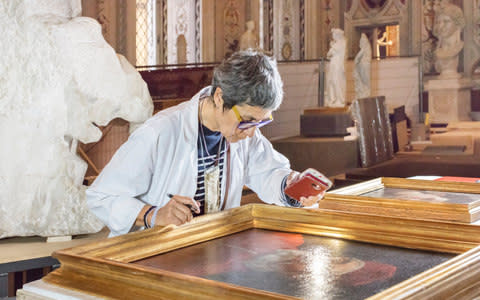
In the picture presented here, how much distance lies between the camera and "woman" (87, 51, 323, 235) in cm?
203

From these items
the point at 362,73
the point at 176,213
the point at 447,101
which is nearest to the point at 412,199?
the point at 176,213

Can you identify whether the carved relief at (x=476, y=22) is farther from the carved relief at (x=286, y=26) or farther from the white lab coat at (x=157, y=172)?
the white lab coat at (x=157, y=172)

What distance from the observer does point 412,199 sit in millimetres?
2375

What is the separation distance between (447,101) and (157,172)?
1531cm

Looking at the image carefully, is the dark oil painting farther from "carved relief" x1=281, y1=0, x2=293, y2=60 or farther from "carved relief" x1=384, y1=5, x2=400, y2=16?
"carved relief" x1=384, y1=5, x2=400, y2=16

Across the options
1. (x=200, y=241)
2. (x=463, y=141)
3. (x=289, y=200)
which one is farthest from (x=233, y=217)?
(x=463, y=141)

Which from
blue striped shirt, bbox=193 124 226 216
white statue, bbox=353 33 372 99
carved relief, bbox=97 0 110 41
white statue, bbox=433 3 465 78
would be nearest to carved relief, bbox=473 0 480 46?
white statue, bbox=433 3 465 78

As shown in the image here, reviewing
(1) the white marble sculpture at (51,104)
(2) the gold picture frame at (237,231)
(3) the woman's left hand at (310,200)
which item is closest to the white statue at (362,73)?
(1) the white marble sculpture at (51,104)

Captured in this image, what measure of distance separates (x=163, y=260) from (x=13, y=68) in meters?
2.82

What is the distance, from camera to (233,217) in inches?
71.9

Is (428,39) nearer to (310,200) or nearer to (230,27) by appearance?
(230,27)

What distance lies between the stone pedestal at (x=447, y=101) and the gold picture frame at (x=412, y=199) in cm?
1415

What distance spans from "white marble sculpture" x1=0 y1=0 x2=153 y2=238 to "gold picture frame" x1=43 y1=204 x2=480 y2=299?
255 cm

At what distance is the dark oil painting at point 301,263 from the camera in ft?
4.17
